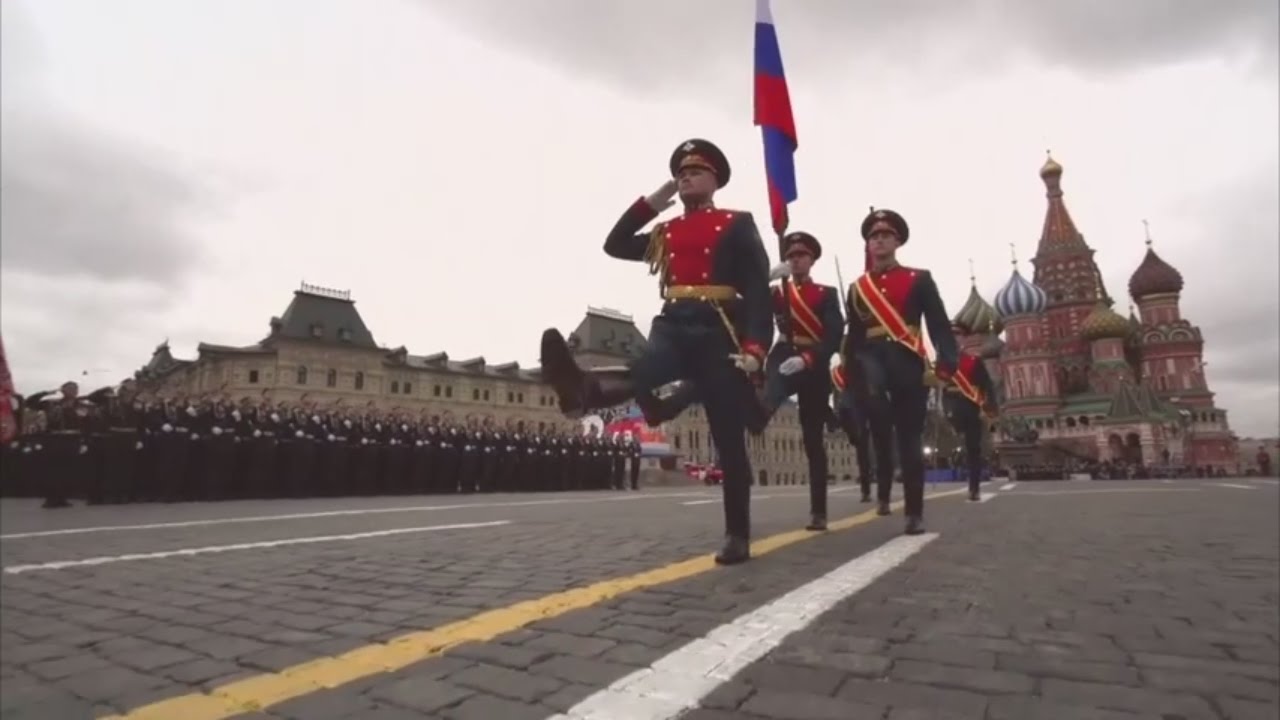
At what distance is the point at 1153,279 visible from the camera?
7562 cm

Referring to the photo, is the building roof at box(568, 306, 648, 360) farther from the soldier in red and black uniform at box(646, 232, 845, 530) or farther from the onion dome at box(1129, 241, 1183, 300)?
the soldier in red and black uniform at box(646, 232, 845, 530)

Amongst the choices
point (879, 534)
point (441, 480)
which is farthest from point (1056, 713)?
point (441, 480)

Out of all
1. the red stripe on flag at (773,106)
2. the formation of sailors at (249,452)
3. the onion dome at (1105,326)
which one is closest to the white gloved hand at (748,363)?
the red stripe on flag at (773,106)

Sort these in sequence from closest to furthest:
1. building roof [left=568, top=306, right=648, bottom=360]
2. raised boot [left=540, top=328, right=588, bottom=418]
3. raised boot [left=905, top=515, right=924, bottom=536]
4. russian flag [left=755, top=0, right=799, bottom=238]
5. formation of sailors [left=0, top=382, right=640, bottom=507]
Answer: raised boot [left=540, top=328, right=588, bottom=418] → raised boot [left=905, top=515, right=924, bottom=536] → russian flag [left=755, top=0, right=799, bottom=238] → formation of sailors [left=0, top=382, right=640, bottom=507] → building roof [left=568, top=306, right=648, bottom=360]

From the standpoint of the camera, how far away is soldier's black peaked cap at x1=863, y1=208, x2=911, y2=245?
5.91 metres


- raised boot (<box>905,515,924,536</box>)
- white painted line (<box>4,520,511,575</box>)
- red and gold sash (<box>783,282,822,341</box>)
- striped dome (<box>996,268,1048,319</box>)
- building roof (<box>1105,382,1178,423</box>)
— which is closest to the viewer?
white painted line (<box>4,520,511,575</box>)

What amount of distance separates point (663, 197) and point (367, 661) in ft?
9.77

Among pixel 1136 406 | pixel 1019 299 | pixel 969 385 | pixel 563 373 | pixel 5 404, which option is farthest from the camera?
pixel 1019 299

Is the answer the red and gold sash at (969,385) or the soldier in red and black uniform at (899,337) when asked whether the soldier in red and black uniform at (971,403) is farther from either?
the soldier in red and black uniform at (899,337)

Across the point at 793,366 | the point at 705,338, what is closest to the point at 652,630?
the point at 705,338

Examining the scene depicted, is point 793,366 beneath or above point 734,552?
above

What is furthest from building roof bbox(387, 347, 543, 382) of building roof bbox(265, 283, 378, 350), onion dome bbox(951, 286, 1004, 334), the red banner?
the red banner

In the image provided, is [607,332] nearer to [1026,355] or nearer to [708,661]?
[1026,355]

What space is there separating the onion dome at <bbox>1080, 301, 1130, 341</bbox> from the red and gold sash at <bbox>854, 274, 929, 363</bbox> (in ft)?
255
